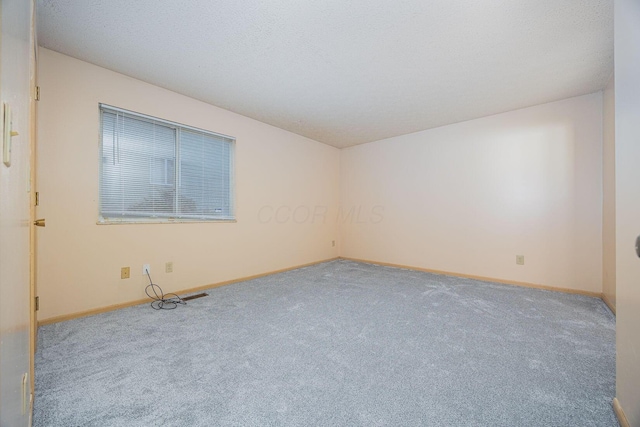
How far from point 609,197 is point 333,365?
3195 millimetres

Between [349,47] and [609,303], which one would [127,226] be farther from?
[609,303]

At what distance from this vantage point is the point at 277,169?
3.88 metres

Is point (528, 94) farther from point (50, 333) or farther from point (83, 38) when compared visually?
point (50, 333)

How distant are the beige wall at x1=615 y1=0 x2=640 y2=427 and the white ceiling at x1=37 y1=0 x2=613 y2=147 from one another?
0.87 m

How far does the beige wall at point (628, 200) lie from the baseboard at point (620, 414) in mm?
28

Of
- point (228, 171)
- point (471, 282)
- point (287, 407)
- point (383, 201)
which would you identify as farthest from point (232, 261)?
point (471, 282)

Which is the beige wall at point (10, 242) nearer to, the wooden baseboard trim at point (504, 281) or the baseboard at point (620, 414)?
the baseboard at point (620, 414)

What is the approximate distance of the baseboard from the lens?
102 centimetres

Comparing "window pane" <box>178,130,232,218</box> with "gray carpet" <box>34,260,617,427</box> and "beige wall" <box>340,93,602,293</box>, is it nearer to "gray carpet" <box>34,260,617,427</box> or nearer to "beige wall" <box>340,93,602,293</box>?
"gray carpet" <box>34,260,617,427</box>

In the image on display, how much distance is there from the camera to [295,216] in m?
4.18

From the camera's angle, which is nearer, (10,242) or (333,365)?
(10,242)

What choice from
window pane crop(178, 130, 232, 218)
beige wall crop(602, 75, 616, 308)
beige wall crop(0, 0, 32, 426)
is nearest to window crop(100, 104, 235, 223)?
window pane crop(178, 130, 232, 218)

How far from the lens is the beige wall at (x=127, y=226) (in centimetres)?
207

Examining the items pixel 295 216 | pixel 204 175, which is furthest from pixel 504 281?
pixel 204 175
